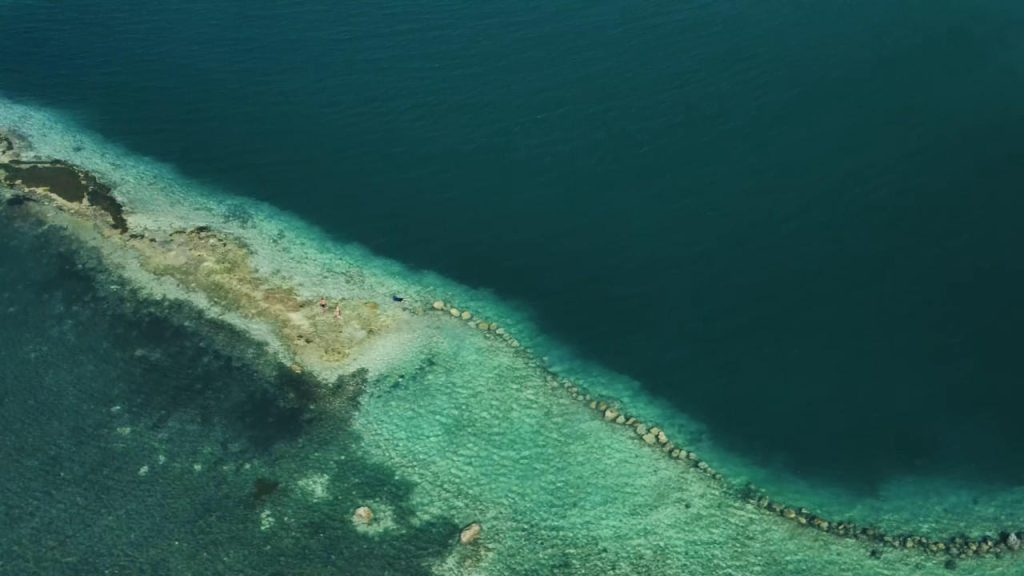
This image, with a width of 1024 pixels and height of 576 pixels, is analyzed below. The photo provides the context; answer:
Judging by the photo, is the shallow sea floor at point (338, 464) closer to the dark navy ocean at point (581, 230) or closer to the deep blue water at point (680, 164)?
the dark navy ocean at point (581, 230)

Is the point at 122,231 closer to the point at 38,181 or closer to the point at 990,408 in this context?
the point at 38,181

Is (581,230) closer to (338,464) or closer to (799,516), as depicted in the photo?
(338,464)

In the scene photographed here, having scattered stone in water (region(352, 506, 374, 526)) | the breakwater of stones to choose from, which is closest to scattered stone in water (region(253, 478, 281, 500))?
scattered stone in water (region(352, 506, 374, 526))

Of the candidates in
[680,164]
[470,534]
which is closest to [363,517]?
[470,534]

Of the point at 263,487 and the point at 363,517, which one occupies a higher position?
the point at 363,517

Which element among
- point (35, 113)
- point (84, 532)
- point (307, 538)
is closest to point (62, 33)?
point (35, 113)
